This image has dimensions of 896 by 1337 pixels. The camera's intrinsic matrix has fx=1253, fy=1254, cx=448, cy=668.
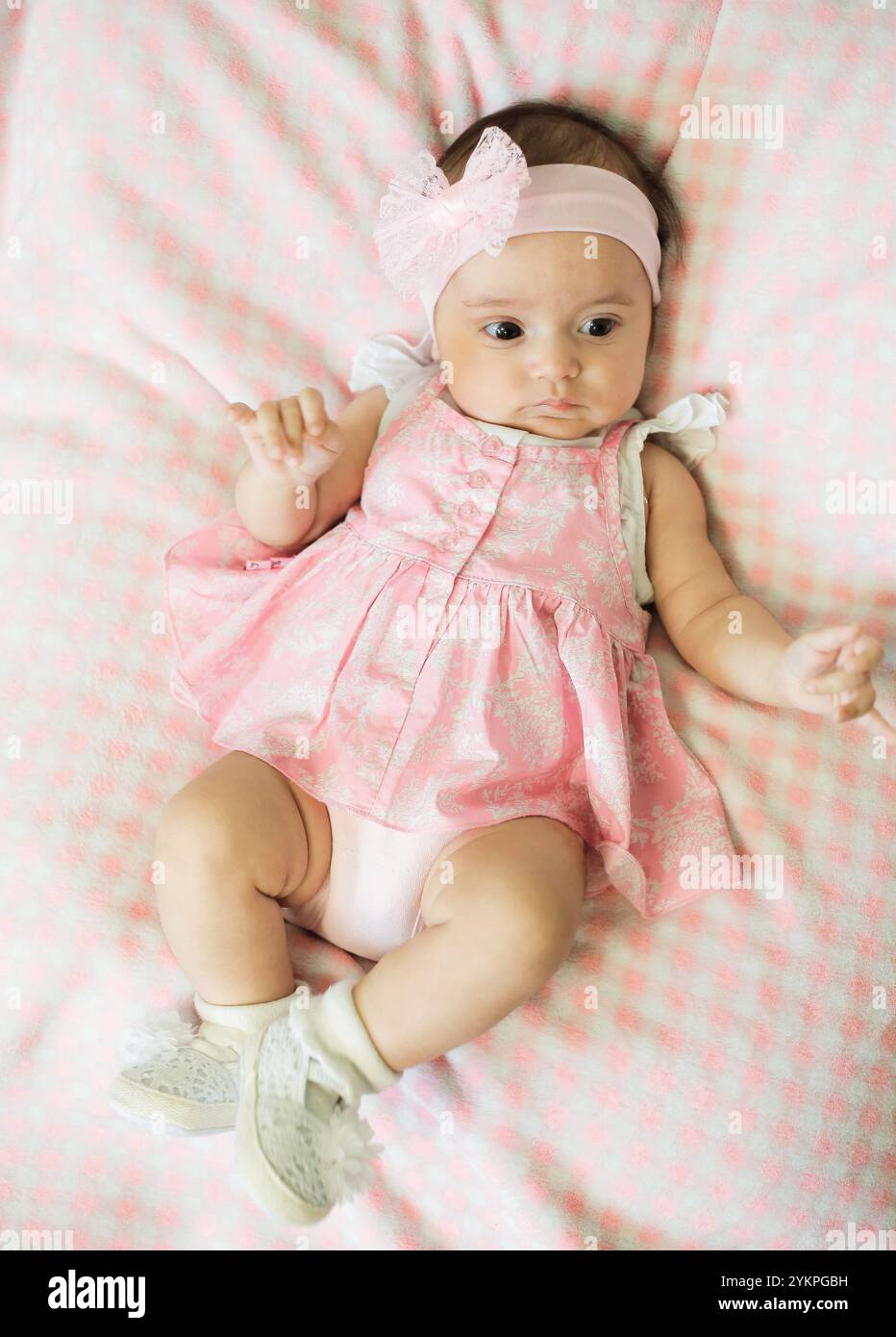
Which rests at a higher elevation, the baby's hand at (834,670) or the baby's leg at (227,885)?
the baby's hand at (834,670)

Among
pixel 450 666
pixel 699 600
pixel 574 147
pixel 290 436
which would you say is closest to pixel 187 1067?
pixel 450 666

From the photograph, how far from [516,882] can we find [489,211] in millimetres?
677

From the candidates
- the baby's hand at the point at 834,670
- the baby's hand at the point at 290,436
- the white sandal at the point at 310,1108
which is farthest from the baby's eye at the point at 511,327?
the white sandal at the point at 310,1108

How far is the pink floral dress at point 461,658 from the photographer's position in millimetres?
1258

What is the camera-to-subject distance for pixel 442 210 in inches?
51.5

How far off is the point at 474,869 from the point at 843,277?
78 cm

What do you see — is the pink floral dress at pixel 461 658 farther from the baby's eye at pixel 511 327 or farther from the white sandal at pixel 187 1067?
the white sandal at pixel 187 1067

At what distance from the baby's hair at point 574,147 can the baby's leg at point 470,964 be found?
72cm

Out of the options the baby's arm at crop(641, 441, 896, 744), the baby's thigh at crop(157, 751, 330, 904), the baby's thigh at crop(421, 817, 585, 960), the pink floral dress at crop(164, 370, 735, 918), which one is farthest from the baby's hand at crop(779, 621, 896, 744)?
the baby's thigh at crop(157, 751, 330, 904)

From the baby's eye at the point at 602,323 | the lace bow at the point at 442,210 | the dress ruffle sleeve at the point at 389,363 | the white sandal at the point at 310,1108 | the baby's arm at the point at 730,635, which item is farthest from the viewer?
the dress ruffle sleeve at the point at 389,363

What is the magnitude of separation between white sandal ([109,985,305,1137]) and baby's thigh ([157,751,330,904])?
0.12 metres

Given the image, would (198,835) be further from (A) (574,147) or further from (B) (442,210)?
(A) (574,147)

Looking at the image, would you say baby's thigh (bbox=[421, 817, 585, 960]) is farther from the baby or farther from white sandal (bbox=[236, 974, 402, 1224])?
white sandal (bbox=[236, 974, 402, 1224])
